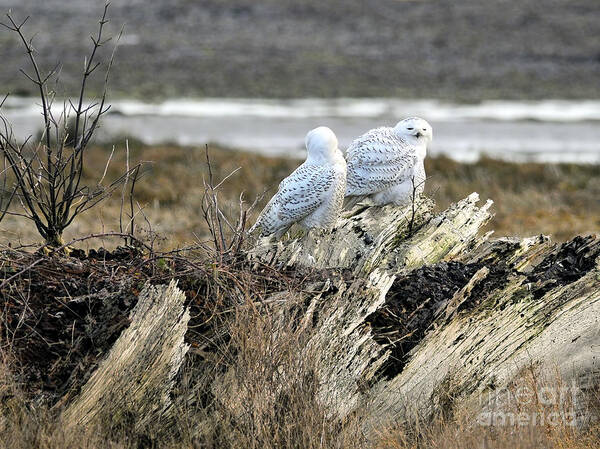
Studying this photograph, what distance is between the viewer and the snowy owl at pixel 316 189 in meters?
6.50

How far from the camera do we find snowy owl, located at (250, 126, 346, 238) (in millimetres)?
6496

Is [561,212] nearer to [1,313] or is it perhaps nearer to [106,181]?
[106,181]

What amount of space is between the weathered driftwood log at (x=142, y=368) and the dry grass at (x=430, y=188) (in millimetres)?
7063

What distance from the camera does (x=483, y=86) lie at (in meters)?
41.1

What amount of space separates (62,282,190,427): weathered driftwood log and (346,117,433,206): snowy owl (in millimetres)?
2270

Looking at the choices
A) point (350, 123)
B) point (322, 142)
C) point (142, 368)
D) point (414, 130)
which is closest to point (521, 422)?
point (142, 368)

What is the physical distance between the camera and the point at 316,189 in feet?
21.3

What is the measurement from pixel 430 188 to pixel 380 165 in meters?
9.28

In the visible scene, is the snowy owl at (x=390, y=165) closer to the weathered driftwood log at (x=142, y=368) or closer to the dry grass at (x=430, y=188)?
the weathered driftwood log at (x=142, y=368)

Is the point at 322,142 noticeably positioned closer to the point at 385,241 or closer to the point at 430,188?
the point at 385,241

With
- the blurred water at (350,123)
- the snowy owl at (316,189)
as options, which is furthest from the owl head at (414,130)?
the blurred water at (350,123)

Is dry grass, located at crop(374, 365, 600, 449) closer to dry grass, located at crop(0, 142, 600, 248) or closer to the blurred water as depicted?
dry grass, located at crop(0, 142, 600, 248)

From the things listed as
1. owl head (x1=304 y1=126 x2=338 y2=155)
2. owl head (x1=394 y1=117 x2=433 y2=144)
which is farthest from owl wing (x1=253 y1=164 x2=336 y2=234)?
owl head (x1=394 y1=117 x2=433 y2=144)

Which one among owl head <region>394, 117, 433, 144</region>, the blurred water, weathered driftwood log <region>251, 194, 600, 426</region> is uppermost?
owl head <region>394, 117, 433, 144</region>
